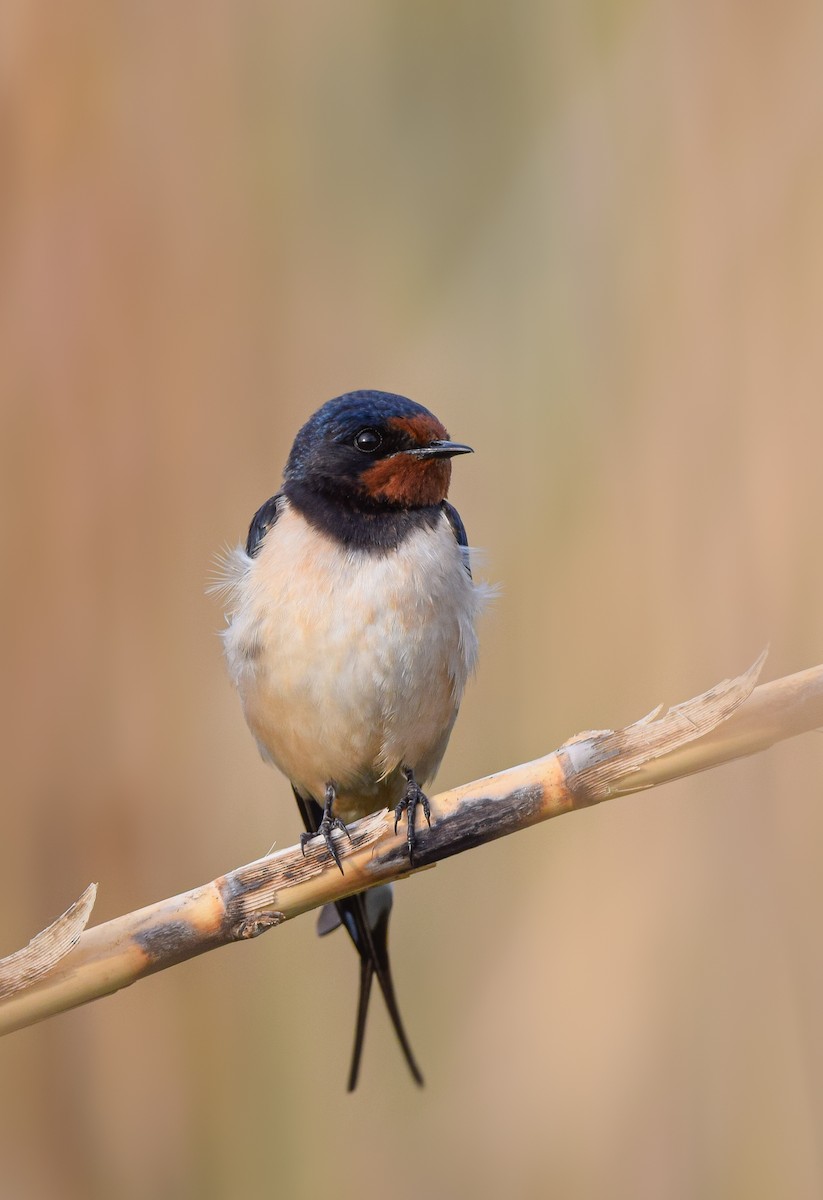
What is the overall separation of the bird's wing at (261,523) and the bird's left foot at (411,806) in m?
0.39

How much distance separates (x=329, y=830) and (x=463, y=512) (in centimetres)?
86

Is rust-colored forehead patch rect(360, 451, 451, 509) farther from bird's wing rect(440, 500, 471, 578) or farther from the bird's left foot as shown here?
the bird's left foot

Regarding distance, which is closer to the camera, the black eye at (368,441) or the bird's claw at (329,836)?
the bird's claw at (329,836)

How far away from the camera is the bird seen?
1580 mm

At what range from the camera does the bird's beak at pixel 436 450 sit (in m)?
1.63

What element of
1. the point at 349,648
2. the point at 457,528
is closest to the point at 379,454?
the point at 457,528

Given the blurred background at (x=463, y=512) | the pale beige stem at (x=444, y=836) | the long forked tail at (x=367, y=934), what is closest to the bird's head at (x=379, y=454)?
the blurred background at (x=463, y=512)

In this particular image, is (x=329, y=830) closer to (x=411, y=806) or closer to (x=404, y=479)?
(x=411, y=806)

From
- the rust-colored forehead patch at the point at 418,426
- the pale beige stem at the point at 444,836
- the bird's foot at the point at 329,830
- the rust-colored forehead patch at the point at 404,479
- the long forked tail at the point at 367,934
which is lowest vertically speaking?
the long forked tail at the point at 367,934

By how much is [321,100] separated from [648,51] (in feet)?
1.76

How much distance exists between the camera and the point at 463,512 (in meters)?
2.06

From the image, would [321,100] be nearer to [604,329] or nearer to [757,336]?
[604,329]

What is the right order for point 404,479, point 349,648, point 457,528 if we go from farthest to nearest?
point 457,528 < point 404,479 < point 349,648

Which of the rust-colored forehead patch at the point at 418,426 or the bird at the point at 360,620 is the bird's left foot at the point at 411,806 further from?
the rust-colored forehead patch at the point at 418,426
